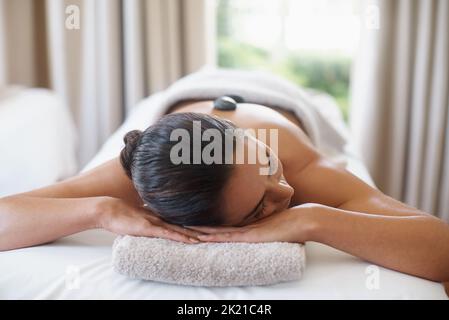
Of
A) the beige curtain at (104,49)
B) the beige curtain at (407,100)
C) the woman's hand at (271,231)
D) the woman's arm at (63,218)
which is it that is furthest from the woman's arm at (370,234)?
the beige curtain at (104,49)

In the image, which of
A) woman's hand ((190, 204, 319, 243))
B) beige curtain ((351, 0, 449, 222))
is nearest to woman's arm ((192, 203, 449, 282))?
woman's hand ((190, 204, 319, 243))

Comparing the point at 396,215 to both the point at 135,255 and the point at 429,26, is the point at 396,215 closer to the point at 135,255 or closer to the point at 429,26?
the point at 135,255

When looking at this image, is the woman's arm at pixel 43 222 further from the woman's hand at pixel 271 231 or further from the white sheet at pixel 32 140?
the white sheet at pixel 32 140

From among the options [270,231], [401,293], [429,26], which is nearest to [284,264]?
[270,231]

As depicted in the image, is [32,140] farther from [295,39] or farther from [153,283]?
[295,39]

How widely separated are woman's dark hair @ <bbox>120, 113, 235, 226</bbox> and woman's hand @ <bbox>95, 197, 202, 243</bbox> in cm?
2

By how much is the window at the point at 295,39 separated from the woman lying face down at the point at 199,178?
1698mm

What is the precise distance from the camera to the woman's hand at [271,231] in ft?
3.16

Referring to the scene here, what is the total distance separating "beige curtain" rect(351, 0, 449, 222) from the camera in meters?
2.33

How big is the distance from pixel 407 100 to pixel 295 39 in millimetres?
590

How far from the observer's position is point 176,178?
889 millimetres

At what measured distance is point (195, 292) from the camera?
91 cm

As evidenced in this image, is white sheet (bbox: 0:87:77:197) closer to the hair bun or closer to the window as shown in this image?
the hair bun
